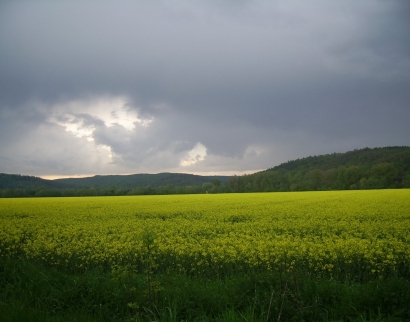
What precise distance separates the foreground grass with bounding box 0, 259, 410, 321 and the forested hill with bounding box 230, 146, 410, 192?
7285cm

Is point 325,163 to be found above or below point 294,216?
above

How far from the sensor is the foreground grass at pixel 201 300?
4.45 m

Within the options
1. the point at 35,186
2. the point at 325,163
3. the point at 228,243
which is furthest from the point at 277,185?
the point at 228,243

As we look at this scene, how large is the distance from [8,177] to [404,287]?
251 ft

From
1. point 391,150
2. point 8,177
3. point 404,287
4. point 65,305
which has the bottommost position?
point 65,305

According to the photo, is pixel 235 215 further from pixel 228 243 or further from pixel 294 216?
pixel 228 243

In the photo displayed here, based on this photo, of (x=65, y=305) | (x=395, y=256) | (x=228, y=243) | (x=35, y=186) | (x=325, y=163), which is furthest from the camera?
(x=325, y=163)

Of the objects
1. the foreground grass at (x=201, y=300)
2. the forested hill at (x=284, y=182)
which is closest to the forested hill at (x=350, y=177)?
the forested hill at (x=284, y=182)

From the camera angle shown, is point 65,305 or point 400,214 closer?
point 65,305

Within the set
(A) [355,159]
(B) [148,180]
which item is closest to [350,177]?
(A) [355,159]

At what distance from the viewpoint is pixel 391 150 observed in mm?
103188

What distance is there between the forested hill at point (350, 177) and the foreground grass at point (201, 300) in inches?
2868

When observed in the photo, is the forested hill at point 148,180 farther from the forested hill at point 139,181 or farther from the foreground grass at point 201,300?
the foreground grass at point 201,300

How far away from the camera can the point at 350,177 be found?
78188mm
